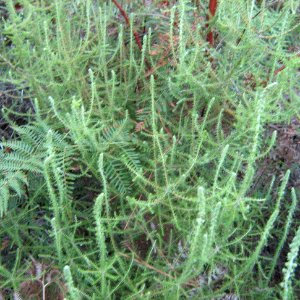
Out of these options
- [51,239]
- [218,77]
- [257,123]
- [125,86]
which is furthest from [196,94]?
[51,239]

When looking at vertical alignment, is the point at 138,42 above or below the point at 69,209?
above

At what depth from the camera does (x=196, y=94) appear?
5.02 feet

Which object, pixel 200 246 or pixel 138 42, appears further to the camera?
pixel 138 42

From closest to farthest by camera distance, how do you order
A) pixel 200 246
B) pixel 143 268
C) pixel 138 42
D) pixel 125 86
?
1. pixel 200 246
2. pixel 143 268
3. pixel 125 86
4. pixel 138 42

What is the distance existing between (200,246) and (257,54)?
75 centimetres

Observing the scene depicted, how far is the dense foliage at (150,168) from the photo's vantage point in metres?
1.32

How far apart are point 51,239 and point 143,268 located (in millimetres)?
357

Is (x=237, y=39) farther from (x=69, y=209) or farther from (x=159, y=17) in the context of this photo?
(x=69, y=209)

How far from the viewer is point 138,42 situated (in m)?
1.71

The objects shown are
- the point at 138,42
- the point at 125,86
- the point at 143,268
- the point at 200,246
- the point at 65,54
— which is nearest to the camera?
the point at 200,246

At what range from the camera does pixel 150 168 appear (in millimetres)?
1539

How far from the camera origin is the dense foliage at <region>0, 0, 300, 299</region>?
1315mm

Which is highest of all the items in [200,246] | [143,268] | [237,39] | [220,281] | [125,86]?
[237,39]

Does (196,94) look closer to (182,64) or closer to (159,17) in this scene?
(182,64)
